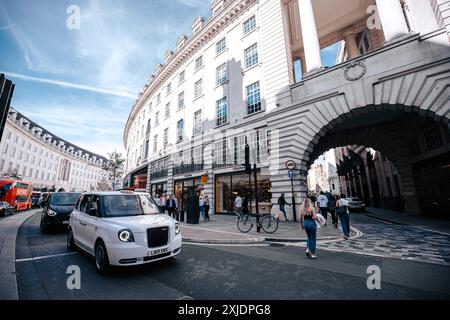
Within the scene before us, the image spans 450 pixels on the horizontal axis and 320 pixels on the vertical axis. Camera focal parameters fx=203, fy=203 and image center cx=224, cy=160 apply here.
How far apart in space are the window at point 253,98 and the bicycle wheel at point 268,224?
9.76 m

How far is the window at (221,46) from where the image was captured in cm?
Answer: 2052

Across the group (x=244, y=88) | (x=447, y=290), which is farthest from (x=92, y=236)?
(x=244, y=88)

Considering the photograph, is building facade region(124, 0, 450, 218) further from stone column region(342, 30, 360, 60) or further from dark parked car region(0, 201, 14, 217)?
dark parked car region(0, 201, 14, 217)

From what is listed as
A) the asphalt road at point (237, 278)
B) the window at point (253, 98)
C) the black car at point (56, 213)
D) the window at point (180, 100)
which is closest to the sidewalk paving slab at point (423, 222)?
the asphalt road at point (237, 278)

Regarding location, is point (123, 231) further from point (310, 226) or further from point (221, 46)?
point (221, 46)

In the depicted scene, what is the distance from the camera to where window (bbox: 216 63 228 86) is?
19.9m

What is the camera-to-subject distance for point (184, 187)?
73.7 feet

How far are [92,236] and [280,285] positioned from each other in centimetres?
446

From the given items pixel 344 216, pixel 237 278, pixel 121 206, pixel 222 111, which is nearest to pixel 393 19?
pixel 344 216

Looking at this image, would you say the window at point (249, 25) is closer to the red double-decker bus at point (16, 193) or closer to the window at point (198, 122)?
the window at point (198, 122)

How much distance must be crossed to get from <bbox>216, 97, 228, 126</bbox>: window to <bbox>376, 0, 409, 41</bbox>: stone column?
12014 mm
